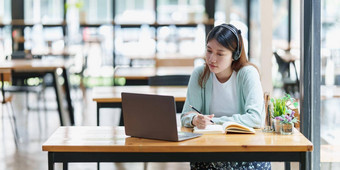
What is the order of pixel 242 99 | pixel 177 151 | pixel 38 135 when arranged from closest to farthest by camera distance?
1. pixel 177 151
2. pixel 242 99
3. pixel 38 135

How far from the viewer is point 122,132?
295 cm

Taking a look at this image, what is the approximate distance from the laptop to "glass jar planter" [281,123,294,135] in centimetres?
41

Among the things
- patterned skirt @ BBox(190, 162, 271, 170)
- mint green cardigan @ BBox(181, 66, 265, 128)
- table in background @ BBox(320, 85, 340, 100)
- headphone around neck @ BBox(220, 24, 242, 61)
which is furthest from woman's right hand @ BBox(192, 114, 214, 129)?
table in background @ BBox(320, 85, 340, 100)

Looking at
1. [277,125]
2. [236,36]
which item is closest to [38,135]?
[236,36]

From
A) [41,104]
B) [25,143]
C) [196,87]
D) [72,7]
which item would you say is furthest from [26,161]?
[72,7]

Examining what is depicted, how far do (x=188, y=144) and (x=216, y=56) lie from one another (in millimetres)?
732

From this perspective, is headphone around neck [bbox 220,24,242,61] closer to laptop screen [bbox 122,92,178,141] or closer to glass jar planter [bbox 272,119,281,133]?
glass jar planter [bbox 272,119,281,133]

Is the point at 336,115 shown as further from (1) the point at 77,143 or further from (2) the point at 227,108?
(1) the point at 77,143

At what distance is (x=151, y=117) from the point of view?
267 centimetres

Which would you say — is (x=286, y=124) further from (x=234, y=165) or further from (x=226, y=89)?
(x=226, y=89)

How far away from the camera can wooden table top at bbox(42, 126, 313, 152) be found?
257 cm

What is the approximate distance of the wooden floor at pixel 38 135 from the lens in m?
5.23

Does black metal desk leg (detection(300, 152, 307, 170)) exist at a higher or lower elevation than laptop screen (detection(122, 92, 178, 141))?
lower

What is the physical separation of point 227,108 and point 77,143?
102cm
